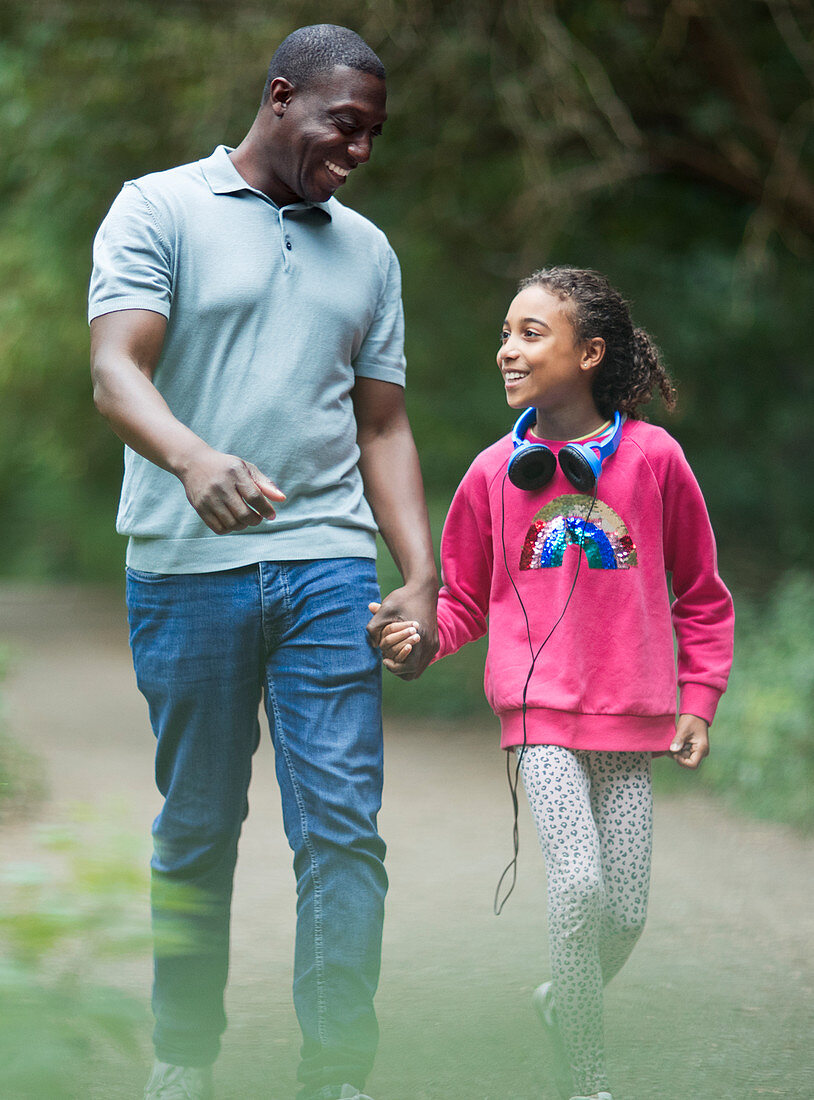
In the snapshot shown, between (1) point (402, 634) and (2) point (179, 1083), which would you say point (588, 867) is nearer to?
(1) point (402, 634)

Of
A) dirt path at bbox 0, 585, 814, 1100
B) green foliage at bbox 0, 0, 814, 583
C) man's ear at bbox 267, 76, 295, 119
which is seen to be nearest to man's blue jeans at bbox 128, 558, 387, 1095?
dirt path at bbox 0, 585, 814, 1100

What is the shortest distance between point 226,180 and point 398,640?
96cm

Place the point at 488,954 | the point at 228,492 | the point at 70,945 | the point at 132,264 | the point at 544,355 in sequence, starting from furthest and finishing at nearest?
1. the point at 488,954
2. the point at 544,355
3. the point at 132,264
4. the point at 228,492
5. the point at 70,945

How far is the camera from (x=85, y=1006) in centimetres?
127

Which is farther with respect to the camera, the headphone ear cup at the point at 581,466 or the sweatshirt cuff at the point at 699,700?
the sweatshirt cuff at the point at 699,700

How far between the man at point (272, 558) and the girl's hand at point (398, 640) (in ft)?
0.09

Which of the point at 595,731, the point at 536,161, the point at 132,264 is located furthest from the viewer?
the point at 536,161

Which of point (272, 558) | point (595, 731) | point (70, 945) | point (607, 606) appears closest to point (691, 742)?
point (595, 731)

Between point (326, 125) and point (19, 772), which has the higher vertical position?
point (326, 125)

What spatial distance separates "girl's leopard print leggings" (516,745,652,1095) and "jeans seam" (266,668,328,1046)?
0.45 meters

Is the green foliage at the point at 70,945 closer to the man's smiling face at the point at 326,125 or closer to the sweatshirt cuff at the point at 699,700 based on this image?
the man's smiling face at the point at 326,125

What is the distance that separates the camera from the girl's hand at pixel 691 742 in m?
3.08

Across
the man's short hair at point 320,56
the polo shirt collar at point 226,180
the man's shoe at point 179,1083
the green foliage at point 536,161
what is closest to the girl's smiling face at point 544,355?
the polo shirt collar at point 226,180

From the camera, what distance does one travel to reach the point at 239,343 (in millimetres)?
2828
